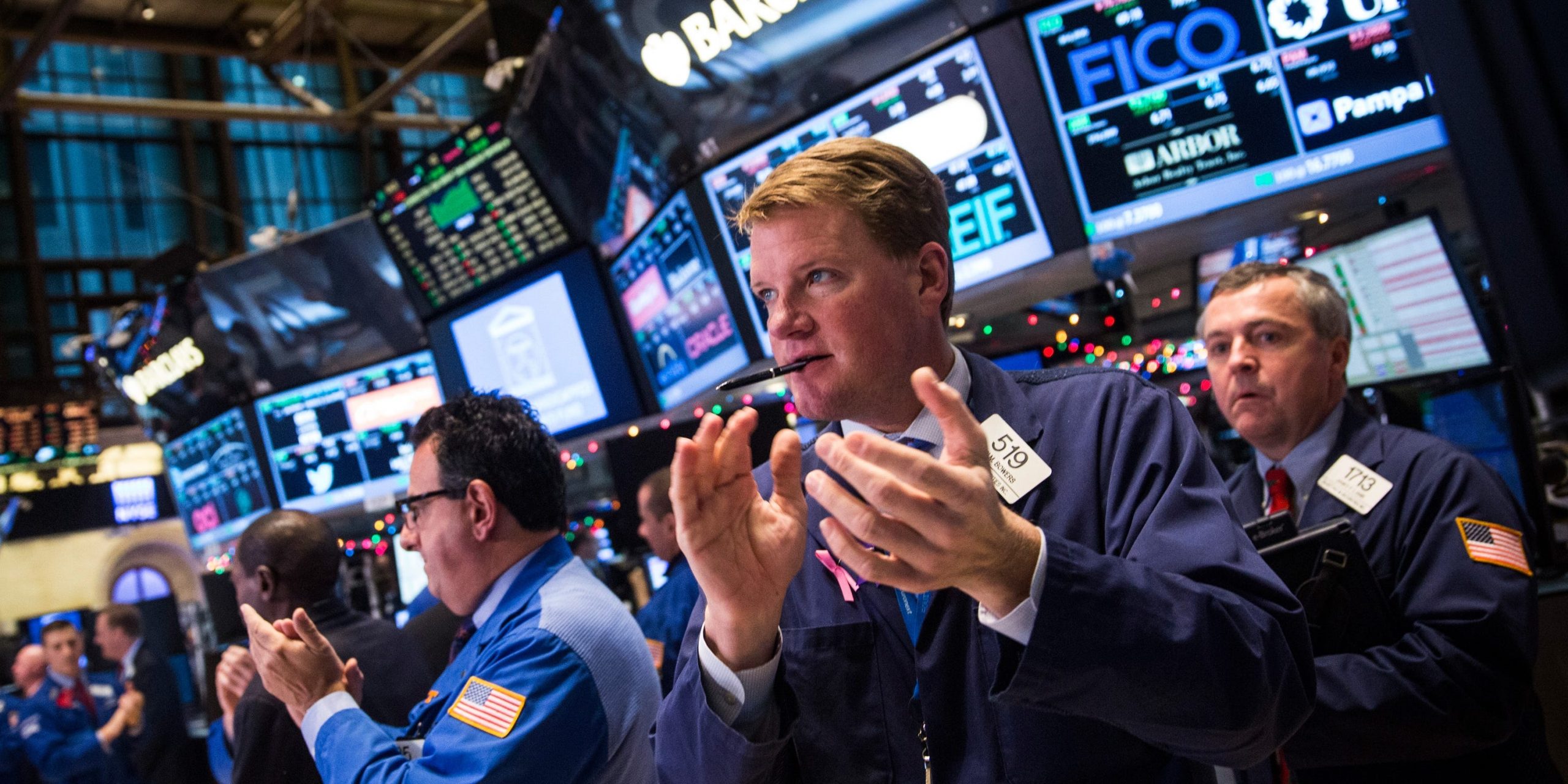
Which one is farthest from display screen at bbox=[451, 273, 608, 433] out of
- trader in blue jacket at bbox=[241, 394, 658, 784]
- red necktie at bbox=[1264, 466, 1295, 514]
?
red necktie at bbox=[1264, 466, 1295, 514]

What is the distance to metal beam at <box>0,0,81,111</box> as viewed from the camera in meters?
5.84

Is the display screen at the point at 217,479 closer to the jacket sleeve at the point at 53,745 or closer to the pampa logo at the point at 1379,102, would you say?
the jacket sleeve at the point at 53,745

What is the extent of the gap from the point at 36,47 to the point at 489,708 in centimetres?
610

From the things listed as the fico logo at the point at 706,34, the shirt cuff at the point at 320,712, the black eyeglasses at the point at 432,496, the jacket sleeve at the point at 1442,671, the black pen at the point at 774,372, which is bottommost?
the jacket sleeve at the point at 1442,671

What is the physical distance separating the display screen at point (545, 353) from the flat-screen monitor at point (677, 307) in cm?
30

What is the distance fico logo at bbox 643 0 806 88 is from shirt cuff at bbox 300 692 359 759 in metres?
2.27

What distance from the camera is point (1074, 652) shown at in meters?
0.93

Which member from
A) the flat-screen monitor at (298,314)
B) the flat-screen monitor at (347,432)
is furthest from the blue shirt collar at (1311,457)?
the flat-screen monitor at (298,314)

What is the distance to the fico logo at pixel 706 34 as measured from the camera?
10.9 feet

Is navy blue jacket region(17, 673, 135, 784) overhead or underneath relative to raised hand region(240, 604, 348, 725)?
underneath

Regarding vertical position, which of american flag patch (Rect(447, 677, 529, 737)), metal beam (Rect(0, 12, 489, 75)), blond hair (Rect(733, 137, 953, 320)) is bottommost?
american flag patch (Rect(447, 677, 529, 737))

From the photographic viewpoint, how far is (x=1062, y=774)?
1118mm

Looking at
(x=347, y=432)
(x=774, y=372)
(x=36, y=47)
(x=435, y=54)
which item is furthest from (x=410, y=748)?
(x=36, y=47)

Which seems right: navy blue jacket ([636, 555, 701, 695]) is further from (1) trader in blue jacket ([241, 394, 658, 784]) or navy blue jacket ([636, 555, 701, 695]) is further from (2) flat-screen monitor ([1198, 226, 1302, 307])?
(2) flat-screen monitor ([1198, 226, 1302, 307])
